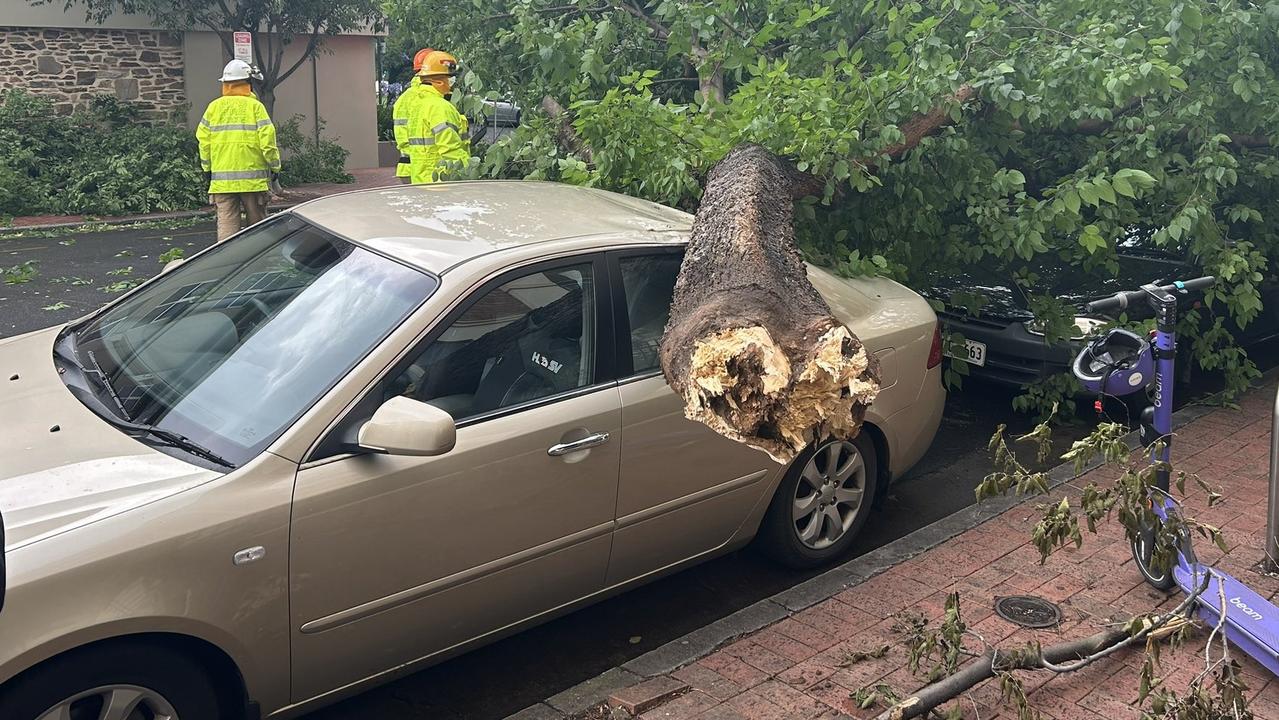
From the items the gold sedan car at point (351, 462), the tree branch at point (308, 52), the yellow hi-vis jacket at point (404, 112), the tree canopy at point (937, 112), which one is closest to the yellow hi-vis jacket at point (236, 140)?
the yellow hi-vis jacket at point (404, 112)

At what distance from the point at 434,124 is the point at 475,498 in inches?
209

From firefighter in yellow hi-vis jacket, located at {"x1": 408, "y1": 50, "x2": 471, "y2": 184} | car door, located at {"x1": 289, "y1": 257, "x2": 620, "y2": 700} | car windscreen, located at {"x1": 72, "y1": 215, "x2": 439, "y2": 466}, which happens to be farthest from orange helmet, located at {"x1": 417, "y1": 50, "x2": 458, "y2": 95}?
car door, located at {"x1": 289, "y1": 257, "x2": 620, "y2": 700}

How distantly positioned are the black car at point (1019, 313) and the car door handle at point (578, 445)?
3.52 m

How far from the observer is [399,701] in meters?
4.07

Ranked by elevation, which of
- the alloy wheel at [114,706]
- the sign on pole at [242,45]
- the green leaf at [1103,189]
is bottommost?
the alloy wheel at [114,706]

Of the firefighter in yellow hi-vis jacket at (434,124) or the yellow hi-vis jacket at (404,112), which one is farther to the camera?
the yellow hi-vis jacket at (404,112)

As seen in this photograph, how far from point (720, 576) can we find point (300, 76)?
18933 millimetres

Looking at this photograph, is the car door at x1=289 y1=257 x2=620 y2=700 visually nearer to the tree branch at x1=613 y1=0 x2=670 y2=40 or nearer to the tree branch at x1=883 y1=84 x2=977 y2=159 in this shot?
the tree branch at x1=883 y1=84 x2=977 y2=159

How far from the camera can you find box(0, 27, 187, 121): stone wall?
18.2 metres

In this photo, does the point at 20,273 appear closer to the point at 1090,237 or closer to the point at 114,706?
the point at 114,706

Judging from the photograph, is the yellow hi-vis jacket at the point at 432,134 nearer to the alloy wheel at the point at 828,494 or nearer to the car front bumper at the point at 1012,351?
the car front bumper at the point at 1012,351

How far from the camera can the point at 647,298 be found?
4.40 m

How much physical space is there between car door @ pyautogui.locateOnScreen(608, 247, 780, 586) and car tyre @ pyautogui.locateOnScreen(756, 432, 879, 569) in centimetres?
27

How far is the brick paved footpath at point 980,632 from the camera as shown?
3863mm
